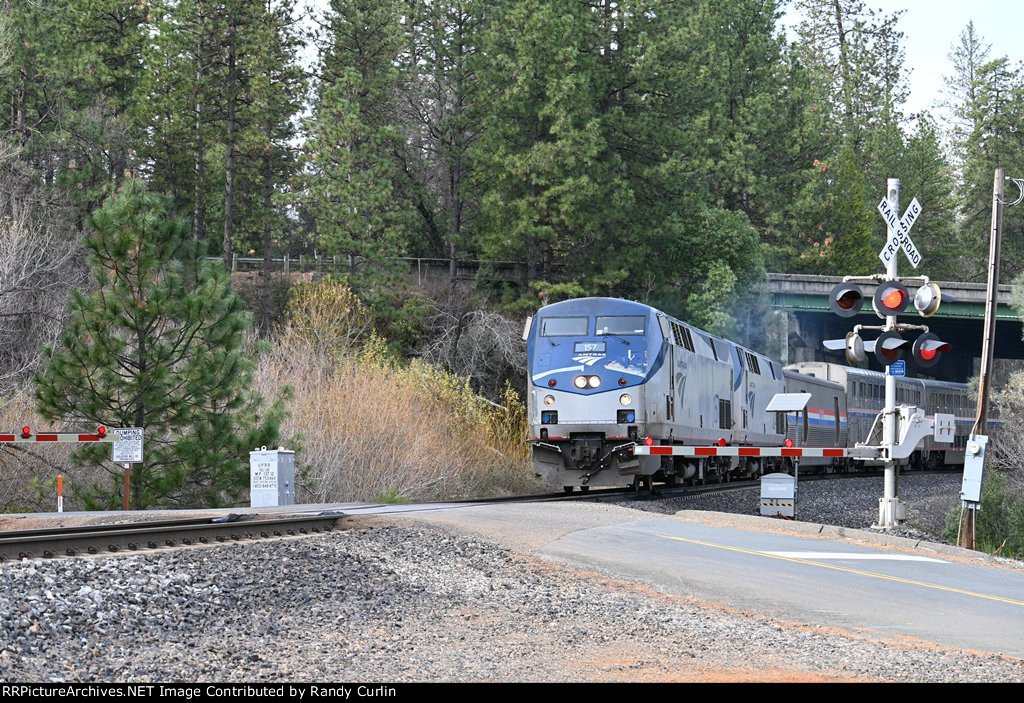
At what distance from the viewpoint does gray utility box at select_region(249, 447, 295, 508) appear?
60.0 feet

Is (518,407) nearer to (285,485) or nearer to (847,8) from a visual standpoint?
(285,485)

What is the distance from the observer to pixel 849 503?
27078 millimetres

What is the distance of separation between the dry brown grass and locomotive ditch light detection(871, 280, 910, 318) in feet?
31.4

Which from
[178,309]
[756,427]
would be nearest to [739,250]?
[756,427]

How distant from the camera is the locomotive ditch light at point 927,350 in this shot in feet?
50.0

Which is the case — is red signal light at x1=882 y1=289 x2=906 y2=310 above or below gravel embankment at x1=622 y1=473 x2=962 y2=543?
above

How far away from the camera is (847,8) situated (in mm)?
86375

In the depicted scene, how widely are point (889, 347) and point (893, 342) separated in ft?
0.28

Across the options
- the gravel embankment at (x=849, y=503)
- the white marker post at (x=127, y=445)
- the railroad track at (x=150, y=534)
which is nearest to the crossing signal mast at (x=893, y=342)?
the gravel embankment at (x=849, y=503)

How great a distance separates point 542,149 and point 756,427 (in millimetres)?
16329

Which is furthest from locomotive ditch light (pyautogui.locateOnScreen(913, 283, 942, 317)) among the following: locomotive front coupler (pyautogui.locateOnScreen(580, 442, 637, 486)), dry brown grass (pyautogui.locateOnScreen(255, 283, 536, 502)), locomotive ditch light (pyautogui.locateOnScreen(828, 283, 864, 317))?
dry brown grass (pyautogui.locateOnScreen(255, 283, 536, 502))

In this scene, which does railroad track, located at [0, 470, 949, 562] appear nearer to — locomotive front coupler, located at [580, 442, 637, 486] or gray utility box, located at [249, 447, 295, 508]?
gray utility box, located at [249, 447, 295, 508]

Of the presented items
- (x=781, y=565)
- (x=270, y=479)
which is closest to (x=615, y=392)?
(x=270, y=479)

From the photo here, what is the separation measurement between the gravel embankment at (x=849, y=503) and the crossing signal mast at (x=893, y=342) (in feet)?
3.99
